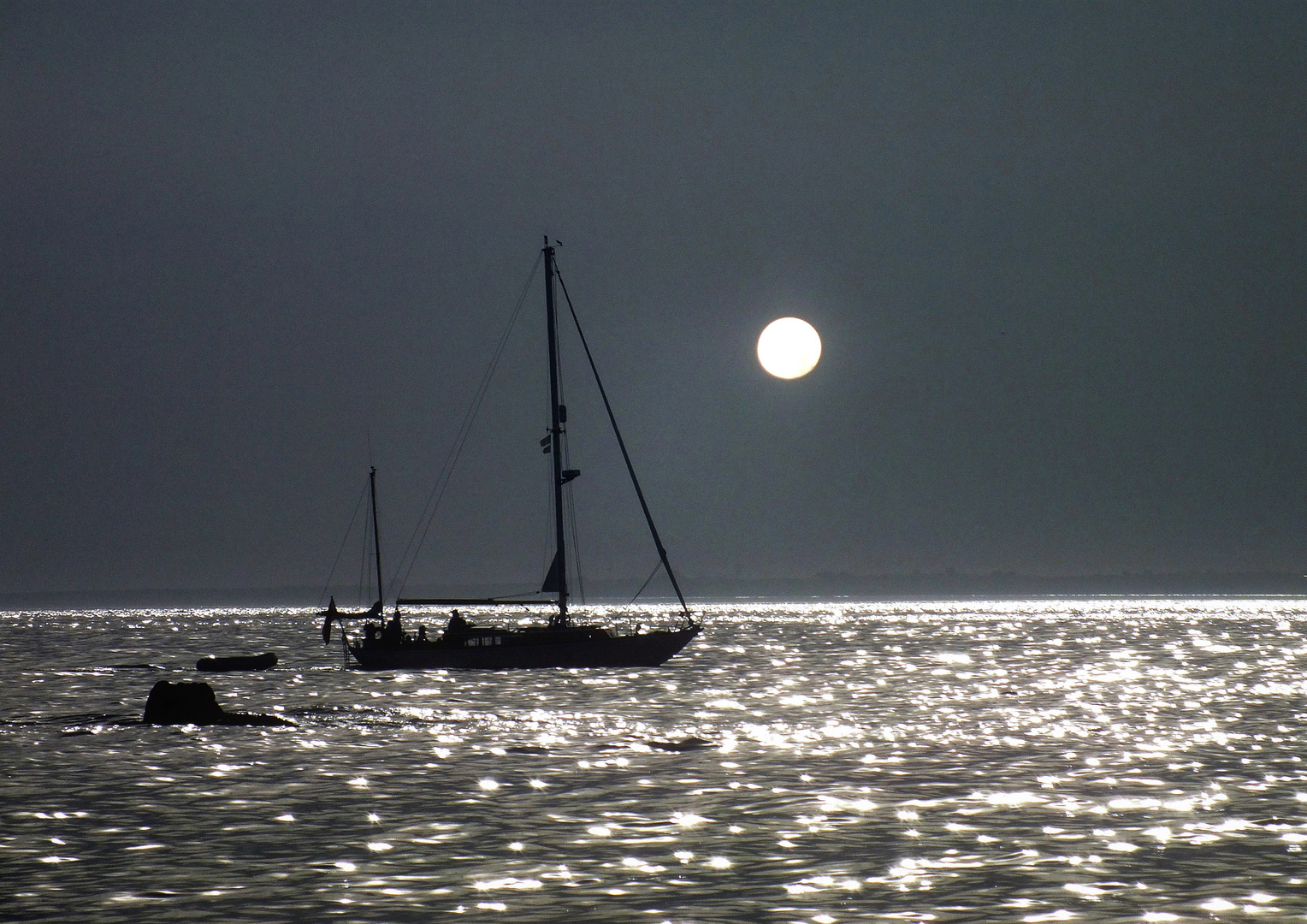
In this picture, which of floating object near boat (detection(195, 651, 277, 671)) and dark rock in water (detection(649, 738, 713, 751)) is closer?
dark rock in water (detection(649, 738, 713, 751))

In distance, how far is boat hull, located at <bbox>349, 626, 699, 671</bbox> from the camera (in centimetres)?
8344

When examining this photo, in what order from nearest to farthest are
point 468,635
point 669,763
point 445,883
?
point 445,883
point 669,763
point 468,635

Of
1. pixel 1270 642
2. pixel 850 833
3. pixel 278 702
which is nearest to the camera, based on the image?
pixel 850 833

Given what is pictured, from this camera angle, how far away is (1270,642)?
14688 centimetres

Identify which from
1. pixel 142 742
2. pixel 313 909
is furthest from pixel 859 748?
pixel 313 909

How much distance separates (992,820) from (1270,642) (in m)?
128

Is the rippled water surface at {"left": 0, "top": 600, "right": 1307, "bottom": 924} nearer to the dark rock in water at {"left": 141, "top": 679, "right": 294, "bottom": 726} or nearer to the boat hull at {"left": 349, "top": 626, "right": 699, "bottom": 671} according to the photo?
the dark rock in water at {"left": 141, "top": 679, "right": 294, "bottom": 726}

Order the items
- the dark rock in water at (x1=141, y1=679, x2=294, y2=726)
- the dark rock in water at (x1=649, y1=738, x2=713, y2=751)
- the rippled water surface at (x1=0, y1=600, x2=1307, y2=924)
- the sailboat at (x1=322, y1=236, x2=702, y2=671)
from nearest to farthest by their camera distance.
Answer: the rippled water surface at (x1=0, y1=600, x2=1307, y2=924) < the dark rock in water at (x1=649, y1=738, x2=713, y2=751) < the dark rock in water at (x1=141, y1=679, x2=294, y2=726) < the sailboat at (x1=322, y1=236, x2=702, y2=671)

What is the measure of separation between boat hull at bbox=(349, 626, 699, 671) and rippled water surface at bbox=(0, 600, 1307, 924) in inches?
401

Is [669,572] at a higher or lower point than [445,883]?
higher

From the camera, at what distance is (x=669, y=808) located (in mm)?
33125

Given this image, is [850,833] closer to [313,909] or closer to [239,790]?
[313,909]

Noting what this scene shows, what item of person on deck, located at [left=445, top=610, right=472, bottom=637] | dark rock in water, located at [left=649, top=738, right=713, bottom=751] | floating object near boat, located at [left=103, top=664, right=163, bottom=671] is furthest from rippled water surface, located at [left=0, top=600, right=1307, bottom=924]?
floating object near boat, located at [left=103, top=664, right=163, bottom=671]

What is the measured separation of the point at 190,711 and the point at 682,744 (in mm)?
19749
